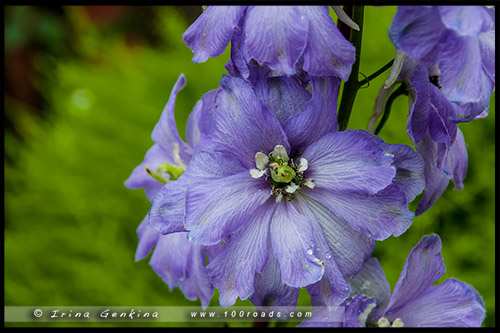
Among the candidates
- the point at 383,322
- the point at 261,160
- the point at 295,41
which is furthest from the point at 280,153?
the point at 383,322

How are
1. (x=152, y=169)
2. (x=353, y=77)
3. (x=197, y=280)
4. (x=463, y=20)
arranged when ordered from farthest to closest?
(x=152, y=169)
(x=197, y=280)
(x=353, y=77)
(x=463, y=20)

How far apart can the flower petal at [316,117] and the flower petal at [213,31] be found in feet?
0.30

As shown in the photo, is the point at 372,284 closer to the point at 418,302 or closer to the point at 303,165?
the point at 418,302

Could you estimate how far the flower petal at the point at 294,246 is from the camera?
1.64ft

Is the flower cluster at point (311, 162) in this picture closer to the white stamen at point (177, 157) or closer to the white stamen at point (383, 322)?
the white stamen at point (383, 322)

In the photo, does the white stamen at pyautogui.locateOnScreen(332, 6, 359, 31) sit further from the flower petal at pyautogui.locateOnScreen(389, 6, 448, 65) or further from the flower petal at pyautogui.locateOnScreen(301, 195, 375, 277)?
the flower petal at pyautogui.locateOnScreen(301, 195, 375, 277)

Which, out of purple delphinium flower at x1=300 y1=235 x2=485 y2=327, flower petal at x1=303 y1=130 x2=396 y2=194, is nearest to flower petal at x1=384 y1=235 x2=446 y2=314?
purple delphinium flower at x1=300 y1=235 x2=485 y2=327

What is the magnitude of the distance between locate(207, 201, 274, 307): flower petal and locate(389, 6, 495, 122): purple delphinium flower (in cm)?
22

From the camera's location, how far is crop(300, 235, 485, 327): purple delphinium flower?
558 millimetres

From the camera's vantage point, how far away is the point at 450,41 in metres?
0.46

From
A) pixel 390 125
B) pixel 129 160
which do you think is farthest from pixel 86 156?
pixel 390 125

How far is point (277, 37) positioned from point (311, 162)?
13 centimetres

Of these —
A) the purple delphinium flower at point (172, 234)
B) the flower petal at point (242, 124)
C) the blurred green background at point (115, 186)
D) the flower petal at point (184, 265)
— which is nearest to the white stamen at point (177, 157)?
the purple delphinium flower at point (172, 234)

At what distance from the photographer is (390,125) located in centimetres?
133
